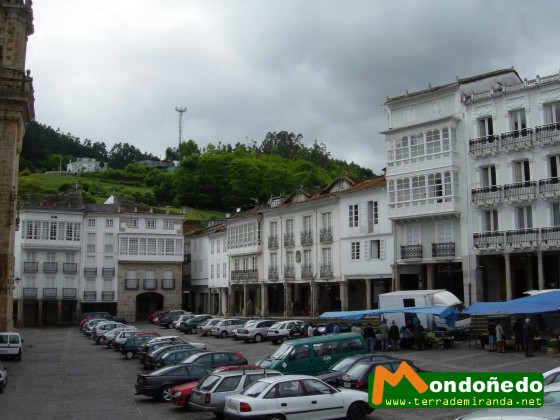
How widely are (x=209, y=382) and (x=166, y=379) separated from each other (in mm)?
3534

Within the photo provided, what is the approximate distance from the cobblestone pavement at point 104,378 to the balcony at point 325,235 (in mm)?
13448

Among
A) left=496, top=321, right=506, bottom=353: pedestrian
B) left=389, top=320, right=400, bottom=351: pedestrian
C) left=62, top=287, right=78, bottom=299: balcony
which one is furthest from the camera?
left=62, top=287, right=78, bottom=299: balcony

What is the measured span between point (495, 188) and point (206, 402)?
29.1 meters

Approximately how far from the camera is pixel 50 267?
Answer: 69938 millimetres

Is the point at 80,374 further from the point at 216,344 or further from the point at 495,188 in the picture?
the point at 495,188

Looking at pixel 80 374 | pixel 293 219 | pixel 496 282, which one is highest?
pixel 293 219

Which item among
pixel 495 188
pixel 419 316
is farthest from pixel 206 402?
pixel 495 188

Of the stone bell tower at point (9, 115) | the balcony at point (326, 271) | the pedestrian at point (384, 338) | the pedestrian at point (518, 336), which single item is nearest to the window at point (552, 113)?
the pedestrian at point (518, 336)

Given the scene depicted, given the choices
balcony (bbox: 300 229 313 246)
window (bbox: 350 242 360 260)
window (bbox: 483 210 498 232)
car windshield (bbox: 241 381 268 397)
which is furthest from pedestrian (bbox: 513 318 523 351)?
balcony (bbox: 300 229 313 246)

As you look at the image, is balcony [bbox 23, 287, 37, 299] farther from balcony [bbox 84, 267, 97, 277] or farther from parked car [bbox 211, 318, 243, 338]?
parked car [bbox 211, 318, 243, 338]

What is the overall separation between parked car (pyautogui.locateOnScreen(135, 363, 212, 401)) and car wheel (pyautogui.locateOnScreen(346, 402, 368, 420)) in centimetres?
738

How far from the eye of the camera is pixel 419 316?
125 ft

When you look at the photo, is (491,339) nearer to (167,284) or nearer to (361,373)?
(361,373)

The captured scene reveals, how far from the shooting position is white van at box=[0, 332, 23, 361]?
35875mm
